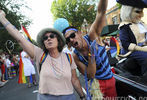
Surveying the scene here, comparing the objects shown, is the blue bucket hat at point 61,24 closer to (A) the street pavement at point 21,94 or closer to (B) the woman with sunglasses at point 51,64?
(B) the woman with sunglasses at point 51,64

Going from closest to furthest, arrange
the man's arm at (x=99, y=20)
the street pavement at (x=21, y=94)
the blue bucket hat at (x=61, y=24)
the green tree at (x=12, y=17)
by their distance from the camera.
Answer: the man's arm at (x=99, y=20)
the blue bucket hat at (x=61, y=24)
the street pavement at (x=21, y=94)
the green tree at (x=12, y=17)

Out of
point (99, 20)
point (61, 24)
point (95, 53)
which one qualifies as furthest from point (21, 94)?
point (99, 20)

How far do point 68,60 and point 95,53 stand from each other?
45cm

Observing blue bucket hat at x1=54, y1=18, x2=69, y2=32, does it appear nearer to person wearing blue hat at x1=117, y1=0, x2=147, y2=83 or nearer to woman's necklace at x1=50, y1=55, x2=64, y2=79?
woman's necklace at x1=50, y1=55, x2=64, y2=79

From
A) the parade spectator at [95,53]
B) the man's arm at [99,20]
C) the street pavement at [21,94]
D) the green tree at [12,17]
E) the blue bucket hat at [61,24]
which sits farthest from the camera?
the green tree at [12,17]

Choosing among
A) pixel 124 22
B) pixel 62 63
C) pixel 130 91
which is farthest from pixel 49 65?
pixel 124 22

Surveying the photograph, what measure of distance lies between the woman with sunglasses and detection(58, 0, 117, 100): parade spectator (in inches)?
7.0

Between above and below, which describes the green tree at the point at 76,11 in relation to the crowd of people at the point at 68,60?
above

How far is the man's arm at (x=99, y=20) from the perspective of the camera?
160 cm

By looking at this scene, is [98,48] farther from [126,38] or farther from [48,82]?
[48,82]

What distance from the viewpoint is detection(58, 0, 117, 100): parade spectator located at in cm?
172

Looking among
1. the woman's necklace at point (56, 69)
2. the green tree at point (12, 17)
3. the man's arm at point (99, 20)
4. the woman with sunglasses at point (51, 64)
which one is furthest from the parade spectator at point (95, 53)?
the green tree at point (12, 17)

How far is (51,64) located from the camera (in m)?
1.84

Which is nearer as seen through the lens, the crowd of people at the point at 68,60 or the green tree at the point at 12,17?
the crowd of people at the point at 68,60
